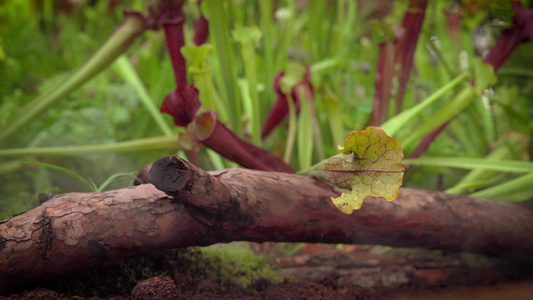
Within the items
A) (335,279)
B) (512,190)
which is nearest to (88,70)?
(335,279)

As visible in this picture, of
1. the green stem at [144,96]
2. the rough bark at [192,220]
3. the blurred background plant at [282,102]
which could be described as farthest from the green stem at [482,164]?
the green stem at [144,96]

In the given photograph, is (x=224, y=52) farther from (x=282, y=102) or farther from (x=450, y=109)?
(x=450, y=109)

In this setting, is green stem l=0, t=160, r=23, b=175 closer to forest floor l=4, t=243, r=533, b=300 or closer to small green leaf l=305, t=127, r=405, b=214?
forest floor l=4, t=243, r=533, b=300

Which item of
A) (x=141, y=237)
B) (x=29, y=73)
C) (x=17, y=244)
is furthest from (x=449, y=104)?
(x=29, y=73)

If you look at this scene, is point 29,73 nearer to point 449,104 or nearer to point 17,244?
point 17,244

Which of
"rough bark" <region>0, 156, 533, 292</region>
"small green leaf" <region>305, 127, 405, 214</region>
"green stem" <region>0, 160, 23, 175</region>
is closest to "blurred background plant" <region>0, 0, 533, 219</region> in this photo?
"green stem" <region>0, 160, 23, 175</region>

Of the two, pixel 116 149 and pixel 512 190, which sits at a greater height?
pixel 116 149
